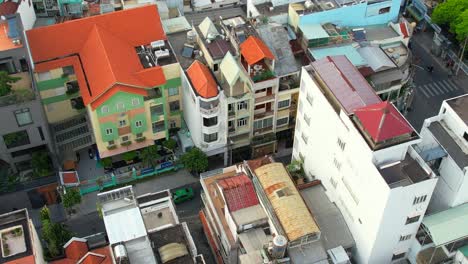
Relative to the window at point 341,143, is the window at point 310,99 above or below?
above

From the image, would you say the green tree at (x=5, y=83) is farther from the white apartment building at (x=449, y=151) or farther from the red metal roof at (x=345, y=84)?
the white apartment building at (x=449, y=151)

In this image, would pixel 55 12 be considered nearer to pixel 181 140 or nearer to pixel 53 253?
pixel 181 140

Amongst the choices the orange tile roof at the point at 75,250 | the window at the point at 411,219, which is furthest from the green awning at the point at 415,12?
the orange tile roof at the point at 75,250

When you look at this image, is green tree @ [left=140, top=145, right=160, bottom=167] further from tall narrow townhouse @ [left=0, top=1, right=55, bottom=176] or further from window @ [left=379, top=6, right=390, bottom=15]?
window @ [left=379, top=6, right=390, bottom=15]

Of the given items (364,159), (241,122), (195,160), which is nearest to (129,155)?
(195,160)

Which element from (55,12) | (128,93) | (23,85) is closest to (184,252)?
(128,93)

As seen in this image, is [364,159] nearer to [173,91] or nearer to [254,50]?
[254,50]

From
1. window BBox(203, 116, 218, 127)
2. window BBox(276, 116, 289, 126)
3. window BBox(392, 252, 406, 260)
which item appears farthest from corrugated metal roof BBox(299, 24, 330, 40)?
window BBox(392, 252, 406, 260)
